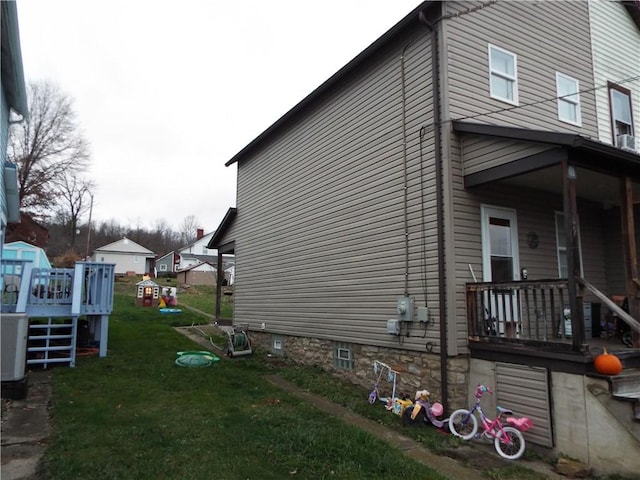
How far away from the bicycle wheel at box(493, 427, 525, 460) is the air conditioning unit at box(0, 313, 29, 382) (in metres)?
6.90

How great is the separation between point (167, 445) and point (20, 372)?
349 cm

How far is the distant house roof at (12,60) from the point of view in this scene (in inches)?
261

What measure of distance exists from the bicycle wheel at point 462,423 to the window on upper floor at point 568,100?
20.4 ft

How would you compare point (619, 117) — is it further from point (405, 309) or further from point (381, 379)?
point (381, 379)

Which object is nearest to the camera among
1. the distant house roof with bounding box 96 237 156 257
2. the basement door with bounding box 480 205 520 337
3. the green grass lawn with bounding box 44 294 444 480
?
the green grass lawn with bounding box 44 294 444 480

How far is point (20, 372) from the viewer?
6723mm

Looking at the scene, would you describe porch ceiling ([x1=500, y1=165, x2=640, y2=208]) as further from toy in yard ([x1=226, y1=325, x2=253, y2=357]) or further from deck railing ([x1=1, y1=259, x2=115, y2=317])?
deck railing ([x1=1, y1=259, x2=115, y2=317])

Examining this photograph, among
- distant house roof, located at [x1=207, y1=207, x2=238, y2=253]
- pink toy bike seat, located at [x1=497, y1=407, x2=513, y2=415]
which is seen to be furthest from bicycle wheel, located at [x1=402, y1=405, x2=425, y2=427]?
distant house roof, located at [x1=207, y1=207, x2=238, y2=253]

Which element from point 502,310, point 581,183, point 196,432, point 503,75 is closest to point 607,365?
point 502,310

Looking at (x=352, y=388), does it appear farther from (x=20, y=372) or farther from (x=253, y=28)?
(x=253, y=28)

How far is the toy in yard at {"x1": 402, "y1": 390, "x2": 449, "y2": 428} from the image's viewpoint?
611cm

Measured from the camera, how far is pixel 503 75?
7930mm

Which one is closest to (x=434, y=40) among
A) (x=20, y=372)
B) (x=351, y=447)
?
(x=351, y=447)

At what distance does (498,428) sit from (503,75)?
19.8 ft
